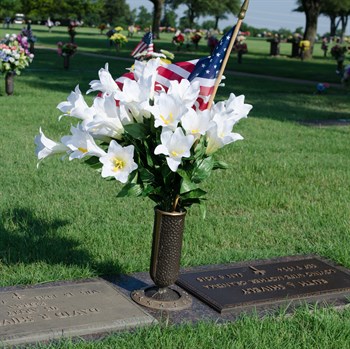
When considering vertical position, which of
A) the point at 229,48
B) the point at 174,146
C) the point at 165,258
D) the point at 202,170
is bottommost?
the point at 165,258

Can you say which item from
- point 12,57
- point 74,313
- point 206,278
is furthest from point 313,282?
point 12,57

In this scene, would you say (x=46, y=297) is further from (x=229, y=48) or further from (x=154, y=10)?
(x=154, y=10)

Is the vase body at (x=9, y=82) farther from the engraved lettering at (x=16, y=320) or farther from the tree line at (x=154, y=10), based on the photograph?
the tree line at (x=154, y=10)

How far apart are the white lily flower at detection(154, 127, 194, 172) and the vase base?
93 cm

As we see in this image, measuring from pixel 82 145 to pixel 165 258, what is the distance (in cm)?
81

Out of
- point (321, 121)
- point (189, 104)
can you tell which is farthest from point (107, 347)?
point (321, 121)

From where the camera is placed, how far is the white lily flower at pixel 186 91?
3.70m

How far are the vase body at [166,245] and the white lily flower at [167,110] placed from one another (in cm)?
57

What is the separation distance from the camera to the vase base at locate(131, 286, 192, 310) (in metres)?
4.11

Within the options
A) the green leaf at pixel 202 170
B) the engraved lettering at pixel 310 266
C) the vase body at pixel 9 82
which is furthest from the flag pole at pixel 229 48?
the vase body at pixel 9 82

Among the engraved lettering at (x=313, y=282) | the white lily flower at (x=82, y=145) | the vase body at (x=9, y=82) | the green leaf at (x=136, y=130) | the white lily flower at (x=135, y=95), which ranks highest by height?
the white lily flower at (x=135, y=95)

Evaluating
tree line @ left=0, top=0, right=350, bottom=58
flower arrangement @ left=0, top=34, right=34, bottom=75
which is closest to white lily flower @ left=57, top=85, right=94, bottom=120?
flower arrangement @ left=0, top=34, right=34, bottom=75

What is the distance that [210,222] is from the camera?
240 inches

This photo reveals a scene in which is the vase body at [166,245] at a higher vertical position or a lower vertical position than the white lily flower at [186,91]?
lower
